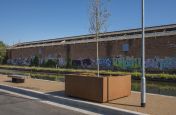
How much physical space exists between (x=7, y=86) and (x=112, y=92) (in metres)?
7.45

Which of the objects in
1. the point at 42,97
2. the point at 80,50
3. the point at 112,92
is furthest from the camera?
the point at 80,50

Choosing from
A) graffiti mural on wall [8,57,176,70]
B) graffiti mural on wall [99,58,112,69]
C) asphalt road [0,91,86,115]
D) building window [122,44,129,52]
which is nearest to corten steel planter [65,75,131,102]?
asphalt road [0,91,86,115]

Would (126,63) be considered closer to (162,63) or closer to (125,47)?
(125,47)

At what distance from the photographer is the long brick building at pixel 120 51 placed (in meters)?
35.3

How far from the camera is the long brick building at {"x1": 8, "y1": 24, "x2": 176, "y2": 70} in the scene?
116ft

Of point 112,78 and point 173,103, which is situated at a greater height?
point 112,78

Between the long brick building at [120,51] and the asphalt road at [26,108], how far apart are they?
1614 cm

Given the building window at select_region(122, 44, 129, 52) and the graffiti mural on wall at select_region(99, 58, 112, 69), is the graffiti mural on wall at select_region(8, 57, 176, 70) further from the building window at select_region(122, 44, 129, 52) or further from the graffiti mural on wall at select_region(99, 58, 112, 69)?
the building window at select_region(122, 44, 129, 52)

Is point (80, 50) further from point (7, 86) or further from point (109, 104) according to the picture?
point (109, 104)

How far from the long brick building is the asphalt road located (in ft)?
52.9

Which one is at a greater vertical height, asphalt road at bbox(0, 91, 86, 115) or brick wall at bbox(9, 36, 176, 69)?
brick wall at bbox(9, 36, 176, 69)

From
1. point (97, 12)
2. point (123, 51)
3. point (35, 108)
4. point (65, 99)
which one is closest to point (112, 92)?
point (65, 99)

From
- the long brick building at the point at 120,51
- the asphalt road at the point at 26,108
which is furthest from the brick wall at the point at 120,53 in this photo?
the asphalt road at the point at 26,108

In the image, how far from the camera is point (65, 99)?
40.2 ft
